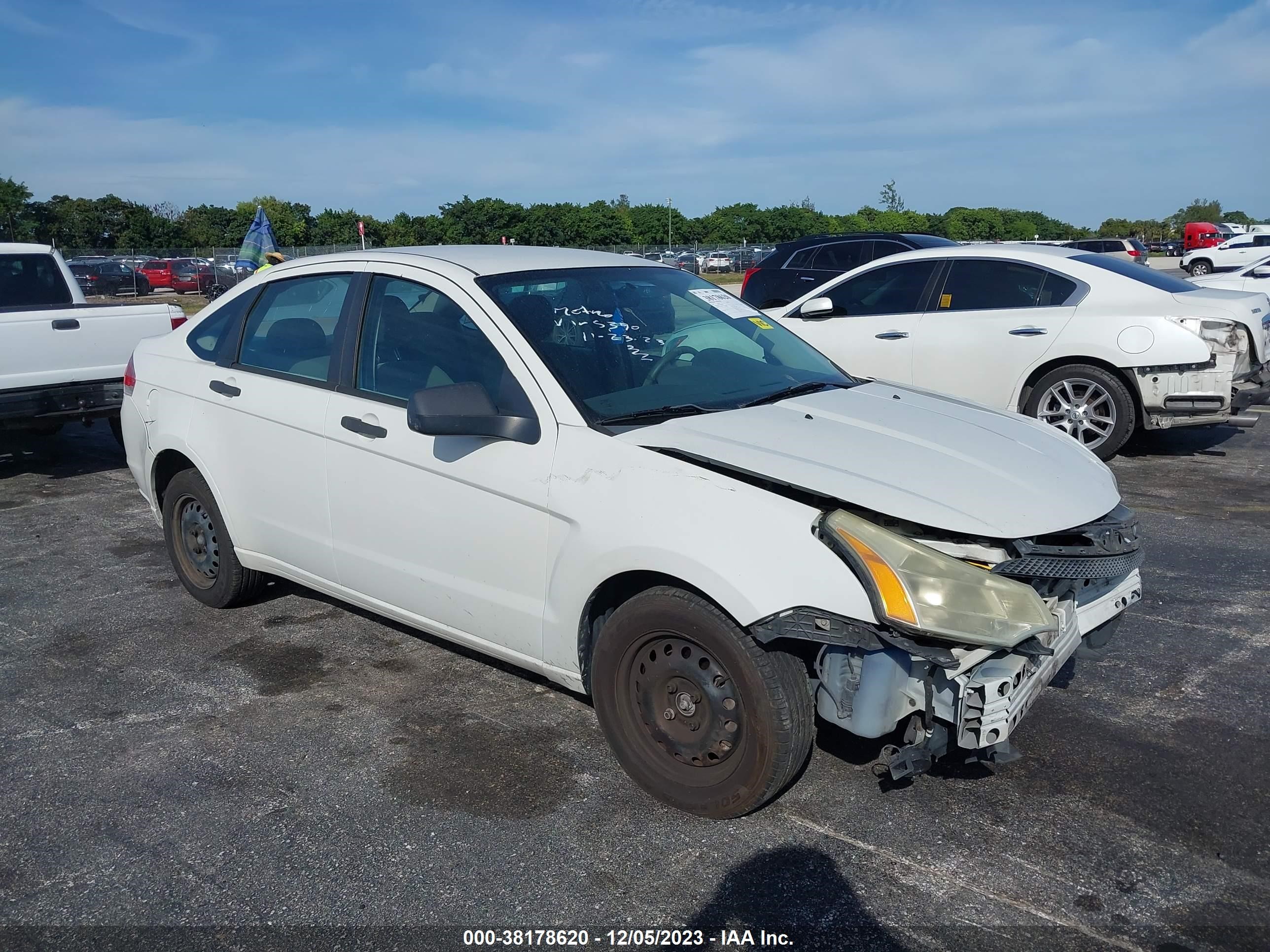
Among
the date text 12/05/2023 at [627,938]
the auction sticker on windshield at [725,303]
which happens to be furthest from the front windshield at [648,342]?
the date text 12/05/2023 at [627,938]

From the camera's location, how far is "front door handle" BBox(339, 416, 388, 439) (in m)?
3.95

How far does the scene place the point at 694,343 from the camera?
4121 mm

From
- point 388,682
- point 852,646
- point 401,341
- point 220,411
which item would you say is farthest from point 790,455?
point 220,411

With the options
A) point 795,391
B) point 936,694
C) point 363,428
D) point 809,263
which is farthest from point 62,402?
point 809,263

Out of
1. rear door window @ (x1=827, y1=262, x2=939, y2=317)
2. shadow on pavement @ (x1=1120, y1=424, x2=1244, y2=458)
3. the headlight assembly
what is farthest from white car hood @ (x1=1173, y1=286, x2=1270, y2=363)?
the headlight assembly

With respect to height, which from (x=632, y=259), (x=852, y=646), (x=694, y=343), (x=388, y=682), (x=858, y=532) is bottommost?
(x=388, y=682)

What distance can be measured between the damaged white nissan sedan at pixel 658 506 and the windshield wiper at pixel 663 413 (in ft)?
0.06

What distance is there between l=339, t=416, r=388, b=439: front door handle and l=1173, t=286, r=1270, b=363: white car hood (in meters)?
6.37

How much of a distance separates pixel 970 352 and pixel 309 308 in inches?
218

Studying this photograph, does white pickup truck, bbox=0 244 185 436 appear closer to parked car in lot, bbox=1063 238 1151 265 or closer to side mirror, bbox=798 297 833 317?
side mirror, bbox=798 297 833 317

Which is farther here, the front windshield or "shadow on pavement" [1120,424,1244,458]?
"shadow on pavement" [1120,424,1244,458]

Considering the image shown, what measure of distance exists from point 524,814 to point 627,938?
26.7 inches

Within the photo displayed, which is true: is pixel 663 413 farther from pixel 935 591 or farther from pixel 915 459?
pixel 935 591

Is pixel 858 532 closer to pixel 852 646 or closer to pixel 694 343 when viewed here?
pixel 852 646
